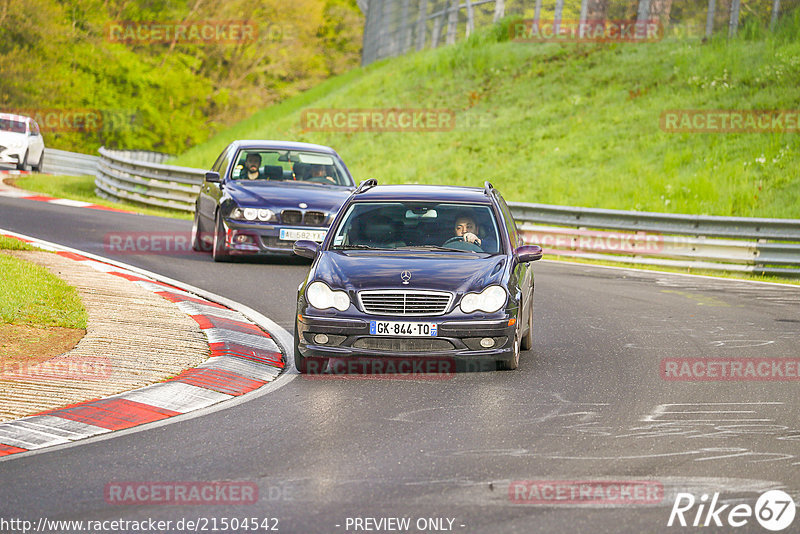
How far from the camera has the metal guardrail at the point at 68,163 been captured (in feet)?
133

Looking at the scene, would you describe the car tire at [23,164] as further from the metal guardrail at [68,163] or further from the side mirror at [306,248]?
the side mirror at [306,248]

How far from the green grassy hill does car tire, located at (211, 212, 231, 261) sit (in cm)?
1150

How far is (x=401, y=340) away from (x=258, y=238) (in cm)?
722

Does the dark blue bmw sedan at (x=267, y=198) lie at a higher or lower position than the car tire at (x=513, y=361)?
higher

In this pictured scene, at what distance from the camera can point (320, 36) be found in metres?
75.0

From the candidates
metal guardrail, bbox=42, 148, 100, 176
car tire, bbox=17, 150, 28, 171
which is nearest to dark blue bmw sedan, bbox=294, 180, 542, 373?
car tire, bbox=17, 150, 28, 171

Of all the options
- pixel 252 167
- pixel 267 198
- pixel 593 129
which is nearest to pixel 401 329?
pixel 267 198

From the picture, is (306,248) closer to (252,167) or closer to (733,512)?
(733,512)

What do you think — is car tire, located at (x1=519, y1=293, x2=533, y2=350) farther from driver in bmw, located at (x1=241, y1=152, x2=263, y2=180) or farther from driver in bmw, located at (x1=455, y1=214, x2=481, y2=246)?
driver in bmw, located at (x1=241, y1=152, x2=263, y2=180)

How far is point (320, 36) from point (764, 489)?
2794 inches

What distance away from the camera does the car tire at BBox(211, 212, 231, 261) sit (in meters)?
16.3

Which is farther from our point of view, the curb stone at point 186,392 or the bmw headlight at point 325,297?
the bmw headlight at point 325,297

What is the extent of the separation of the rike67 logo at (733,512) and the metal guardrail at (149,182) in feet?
66.9

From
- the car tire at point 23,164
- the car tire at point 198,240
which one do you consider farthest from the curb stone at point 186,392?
the car tire at point 23,164
